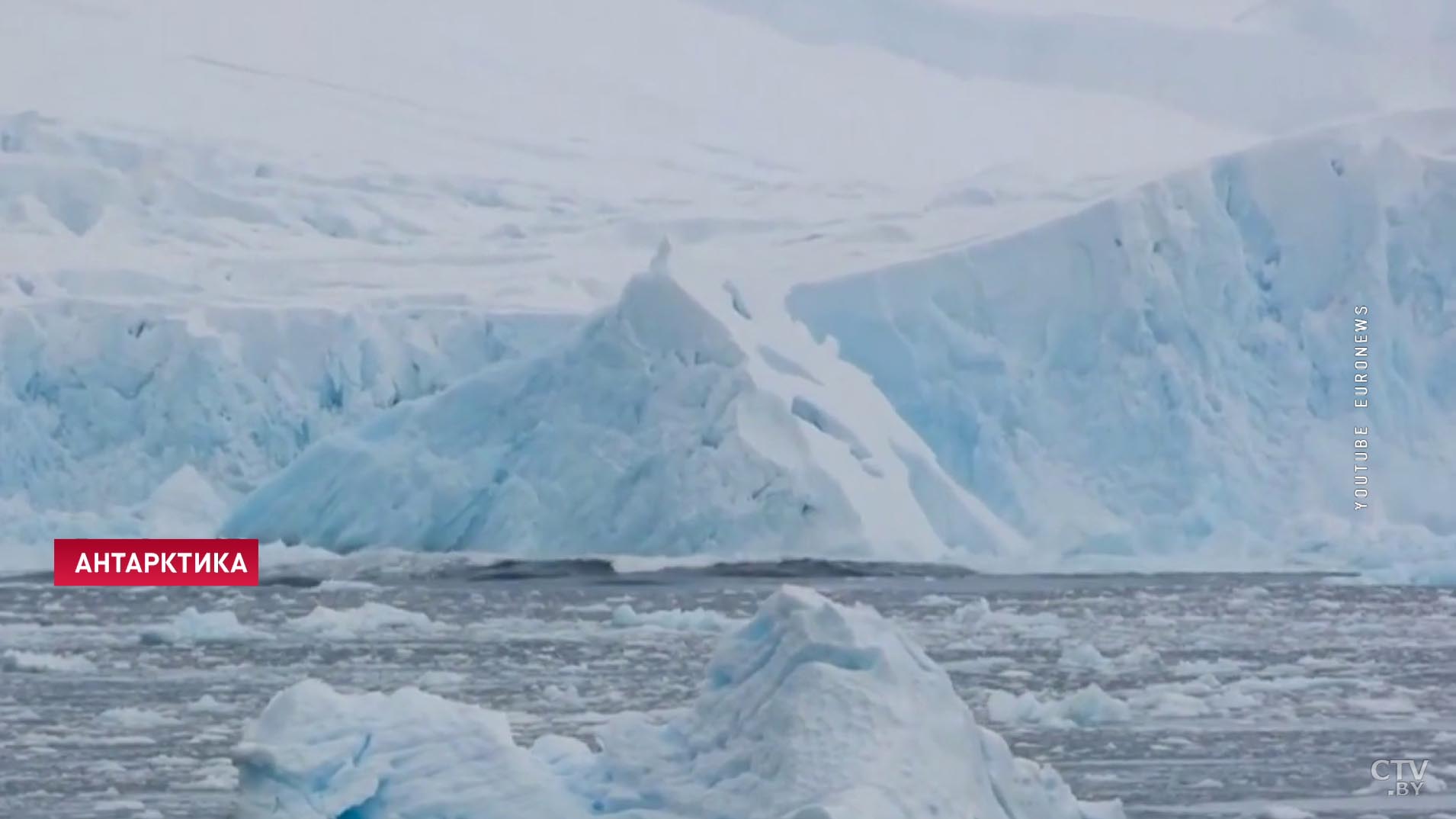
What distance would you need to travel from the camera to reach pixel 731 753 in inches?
315

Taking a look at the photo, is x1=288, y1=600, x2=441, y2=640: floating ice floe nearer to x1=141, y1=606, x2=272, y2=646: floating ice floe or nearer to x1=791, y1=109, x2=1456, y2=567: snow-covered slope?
x1=141, y1=606, x2=272, y2=646: floating ice floe

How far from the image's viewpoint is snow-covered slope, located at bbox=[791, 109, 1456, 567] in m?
22.9

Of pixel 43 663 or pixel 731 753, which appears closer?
pixel 731 753

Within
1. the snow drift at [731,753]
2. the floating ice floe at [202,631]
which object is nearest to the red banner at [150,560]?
the floating ice floe at [202,631]

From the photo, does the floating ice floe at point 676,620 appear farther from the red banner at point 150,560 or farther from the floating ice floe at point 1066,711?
the red banner at point 150,560

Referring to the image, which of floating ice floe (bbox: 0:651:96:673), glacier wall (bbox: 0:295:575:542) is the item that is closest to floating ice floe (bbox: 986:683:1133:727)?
floating ice floe (bbox: 0:651:96:673)

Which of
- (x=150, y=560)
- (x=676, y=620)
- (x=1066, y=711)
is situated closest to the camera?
(x=1066, y=711)

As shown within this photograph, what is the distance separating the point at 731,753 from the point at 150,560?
55.3 ft

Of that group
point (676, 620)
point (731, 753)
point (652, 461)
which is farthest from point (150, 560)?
point (731, 753)

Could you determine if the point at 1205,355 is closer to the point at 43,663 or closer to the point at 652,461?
the point at 652,461

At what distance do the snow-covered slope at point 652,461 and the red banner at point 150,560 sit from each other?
39.1 inches

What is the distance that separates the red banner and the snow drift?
1416 centimetres

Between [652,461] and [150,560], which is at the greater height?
[150,560]

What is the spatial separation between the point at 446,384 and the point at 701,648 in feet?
37.0
